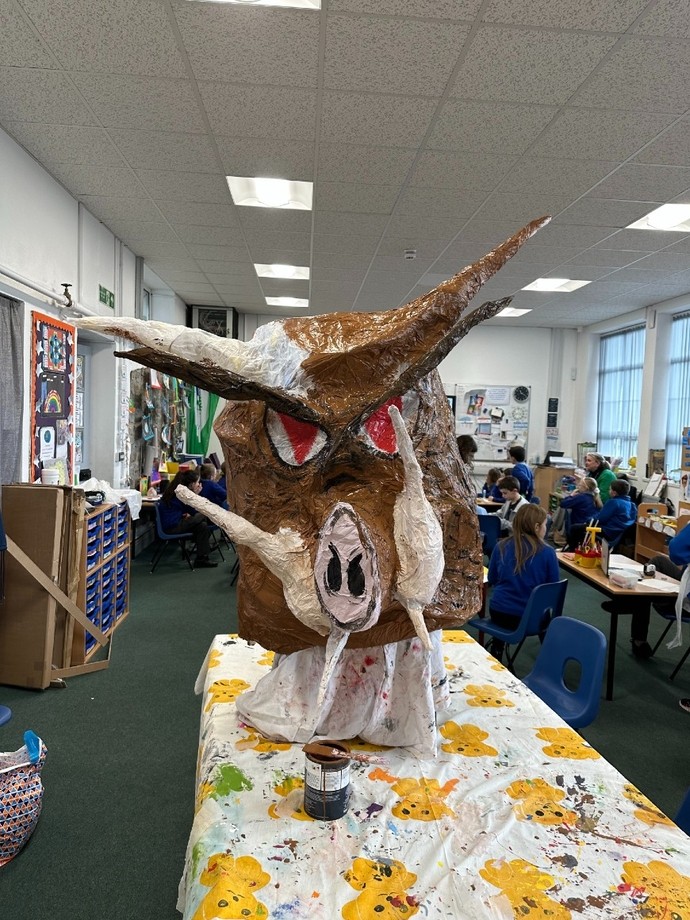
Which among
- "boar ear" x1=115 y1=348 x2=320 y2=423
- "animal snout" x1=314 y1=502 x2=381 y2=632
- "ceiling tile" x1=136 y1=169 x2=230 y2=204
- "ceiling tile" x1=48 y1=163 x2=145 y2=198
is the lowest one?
"animal snout" x1=314 y1=502 x2=381 y2=632

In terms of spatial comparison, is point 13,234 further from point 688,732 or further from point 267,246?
point 688,732

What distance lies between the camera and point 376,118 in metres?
3.30

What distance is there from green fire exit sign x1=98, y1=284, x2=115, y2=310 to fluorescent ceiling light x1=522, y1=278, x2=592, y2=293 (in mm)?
4653

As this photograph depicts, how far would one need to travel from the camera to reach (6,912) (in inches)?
76.4

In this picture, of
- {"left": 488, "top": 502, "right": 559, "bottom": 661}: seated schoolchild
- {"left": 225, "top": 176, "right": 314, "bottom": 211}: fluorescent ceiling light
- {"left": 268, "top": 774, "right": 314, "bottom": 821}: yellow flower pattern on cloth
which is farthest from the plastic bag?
{"left": 225, "top": 176, "right": 314, "bottom": 211}: fluorescent ceiling light

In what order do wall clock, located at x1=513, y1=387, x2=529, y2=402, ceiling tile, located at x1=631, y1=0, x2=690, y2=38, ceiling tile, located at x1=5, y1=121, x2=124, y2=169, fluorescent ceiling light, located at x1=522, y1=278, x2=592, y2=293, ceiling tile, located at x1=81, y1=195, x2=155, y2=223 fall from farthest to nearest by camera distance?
1. wall clock, located at x1=513, y1=387, x2=529, y2=402
2. fluorescent ceiling light, located at x1=522, y1=278, x2=592, y2=293
3. ceiling tile, located at x1=81, y1=195, x2=155, y2=223
4. ceiling tile, located at x1=5, y1=121, x2=124, y2=169
5. ceiling tile, located at x1=631, y1=0, x2=690, y2=38

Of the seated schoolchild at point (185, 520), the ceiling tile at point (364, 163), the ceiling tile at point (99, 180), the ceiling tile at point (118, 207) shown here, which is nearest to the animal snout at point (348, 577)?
the ceiling tile at point (364, 163)

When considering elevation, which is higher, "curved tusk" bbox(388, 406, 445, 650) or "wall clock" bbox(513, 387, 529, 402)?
"wall clock" bbox(513, 387, 529, 402)

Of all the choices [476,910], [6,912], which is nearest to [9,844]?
[6,912]

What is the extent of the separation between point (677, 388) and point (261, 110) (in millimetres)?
6925

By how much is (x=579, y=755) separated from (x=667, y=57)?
295 cm

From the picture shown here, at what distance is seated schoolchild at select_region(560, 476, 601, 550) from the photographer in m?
6.64

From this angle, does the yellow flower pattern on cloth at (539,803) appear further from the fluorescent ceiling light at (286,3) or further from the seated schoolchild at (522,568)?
the fluorescent ceiling light at (286,3)

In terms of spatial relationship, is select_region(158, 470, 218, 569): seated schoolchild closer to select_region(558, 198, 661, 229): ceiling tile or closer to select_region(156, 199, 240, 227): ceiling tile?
select_region(156, 199, 240, 227): ceiling tile
